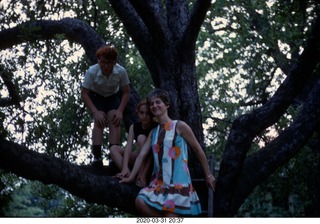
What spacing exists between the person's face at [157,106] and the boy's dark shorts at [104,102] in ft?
3.14

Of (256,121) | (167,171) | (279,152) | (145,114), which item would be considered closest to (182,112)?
(145,114)

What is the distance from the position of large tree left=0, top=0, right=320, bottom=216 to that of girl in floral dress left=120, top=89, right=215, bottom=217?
1.03 ft

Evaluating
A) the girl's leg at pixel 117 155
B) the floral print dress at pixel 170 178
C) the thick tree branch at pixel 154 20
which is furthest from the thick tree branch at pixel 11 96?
the floral print dress at pixel 170 178

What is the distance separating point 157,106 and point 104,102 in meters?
1.08

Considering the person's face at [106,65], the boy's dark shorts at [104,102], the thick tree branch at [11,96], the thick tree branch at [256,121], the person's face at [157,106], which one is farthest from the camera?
the thick tree branch at [11,96]

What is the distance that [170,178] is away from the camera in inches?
191

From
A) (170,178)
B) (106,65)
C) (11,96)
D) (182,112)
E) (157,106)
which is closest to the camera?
(170,178)

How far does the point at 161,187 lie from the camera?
4785mm

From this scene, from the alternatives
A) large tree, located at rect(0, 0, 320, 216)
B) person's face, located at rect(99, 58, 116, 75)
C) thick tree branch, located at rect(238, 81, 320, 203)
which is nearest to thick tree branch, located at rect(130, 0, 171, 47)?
large tree, located at rect(0, 0, 320, 216)

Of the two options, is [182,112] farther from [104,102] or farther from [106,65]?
[106,65]

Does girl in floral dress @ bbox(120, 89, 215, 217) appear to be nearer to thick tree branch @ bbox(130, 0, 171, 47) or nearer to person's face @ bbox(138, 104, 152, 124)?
person's face @ bbox(138, 104, 152, 124)

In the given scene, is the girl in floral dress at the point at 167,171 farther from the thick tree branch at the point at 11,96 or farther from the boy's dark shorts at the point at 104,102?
the thick tree branch at the point at 11,96

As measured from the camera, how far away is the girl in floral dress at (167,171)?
472 centimetres

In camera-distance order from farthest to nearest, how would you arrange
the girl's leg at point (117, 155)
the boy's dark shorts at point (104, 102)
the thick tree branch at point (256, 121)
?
the boy's dark shorts at point (104, 102) → the girl's leg at point (117, 155) → the thick tree branch at point (256, 121)
